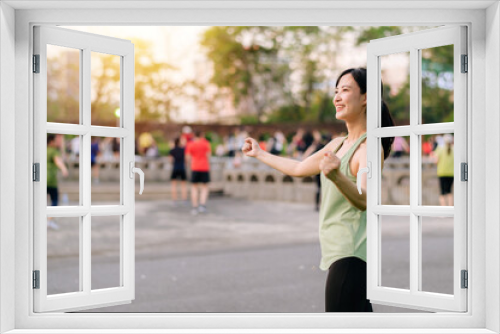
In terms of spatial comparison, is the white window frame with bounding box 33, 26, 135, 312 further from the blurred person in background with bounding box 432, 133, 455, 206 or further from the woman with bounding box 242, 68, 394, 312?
the blurred person in background with bounding box 432, 133, 455, 206

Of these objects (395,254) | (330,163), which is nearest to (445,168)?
(395,254)

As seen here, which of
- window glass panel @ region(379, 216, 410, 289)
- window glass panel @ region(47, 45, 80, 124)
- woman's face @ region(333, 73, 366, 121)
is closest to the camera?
woman's face @ region(333, 73, 366, 121)

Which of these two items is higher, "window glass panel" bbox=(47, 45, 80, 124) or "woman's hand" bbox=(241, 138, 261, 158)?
"window glass panel" bbox=(47, 45, 80, 124)

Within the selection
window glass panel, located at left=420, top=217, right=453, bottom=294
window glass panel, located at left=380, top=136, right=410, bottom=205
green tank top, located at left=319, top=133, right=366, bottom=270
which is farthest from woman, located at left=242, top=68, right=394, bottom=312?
window glass panel, located at left=380, top=136, right=410, bottom=205

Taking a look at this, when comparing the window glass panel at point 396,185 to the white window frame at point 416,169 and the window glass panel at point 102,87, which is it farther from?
the window glass panel at point 102,87

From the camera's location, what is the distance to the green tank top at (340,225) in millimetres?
3834

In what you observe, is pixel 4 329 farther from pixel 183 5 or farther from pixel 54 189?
pixel 54 189

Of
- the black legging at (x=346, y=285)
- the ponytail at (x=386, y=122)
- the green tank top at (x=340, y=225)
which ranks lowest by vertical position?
the black legging at (x=346, y=285)

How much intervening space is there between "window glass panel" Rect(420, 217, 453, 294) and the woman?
8.68 feet

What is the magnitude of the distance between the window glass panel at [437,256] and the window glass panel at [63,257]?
352cm

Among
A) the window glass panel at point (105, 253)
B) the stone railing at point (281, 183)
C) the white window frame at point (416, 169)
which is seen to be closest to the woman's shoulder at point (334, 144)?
the white window frame at point (416, 169)

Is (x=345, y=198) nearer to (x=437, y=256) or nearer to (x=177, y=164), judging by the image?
(x=437, y=256)

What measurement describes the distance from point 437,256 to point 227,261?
2.64 metres

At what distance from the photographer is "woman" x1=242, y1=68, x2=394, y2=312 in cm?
381
